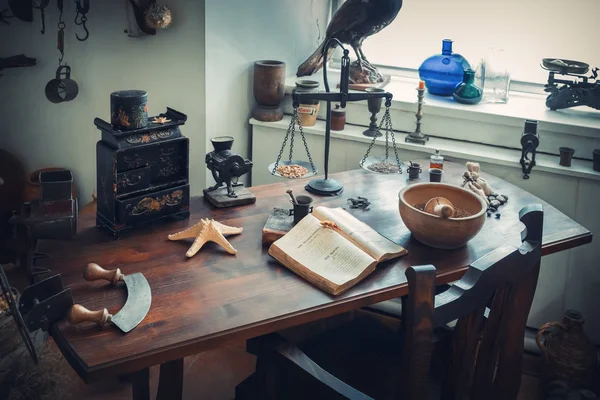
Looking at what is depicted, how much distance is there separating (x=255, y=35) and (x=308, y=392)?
1933 mm

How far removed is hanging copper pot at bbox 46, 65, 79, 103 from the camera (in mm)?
3184

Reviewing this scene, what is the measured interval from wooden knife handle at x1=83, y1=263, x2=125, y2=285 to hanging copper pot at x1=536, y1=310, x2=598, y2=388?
1809 millimetres

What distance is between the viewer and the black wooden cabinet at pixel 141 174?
6.50 ft

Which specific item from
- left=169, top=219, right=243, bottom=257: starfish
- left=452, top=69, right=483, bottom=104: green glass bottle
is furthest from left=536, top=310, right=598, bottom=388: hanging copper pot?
left=169, top=219, right=243, bottom=257: starfish

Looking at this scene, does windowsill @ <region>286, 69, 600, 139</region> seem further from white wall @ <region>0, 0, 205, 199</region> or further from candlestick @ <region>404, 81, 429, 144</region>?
white wall @ <region>0, 0, 205, 199</region>

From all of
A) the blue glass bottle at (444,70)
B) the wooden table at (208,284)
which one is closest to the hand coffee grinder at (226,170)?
the wooden table at (208,284)

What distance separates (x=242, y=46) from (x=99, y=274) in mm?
1691

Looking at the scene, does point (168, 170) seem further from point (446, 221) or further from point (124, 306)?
point (446, 221)

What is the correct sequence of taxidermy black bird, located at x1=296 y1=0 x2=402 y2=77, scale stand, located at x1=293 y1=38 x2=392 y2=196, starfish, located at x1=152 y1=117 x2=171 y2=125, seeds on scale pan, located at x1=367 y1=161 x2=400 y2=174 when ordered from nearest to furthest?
1. starfish, located at x1=152 y1=117 x2=171 y2=125
2. scale stand, located at x1=293 y1=38 x2=392 y2=196
3. seeds on scale pan, located at x1=367 y1=161 x2=400 y2=174
4. taxidermy black bird, located at x1=296 y1=0 x2=402 y2=77

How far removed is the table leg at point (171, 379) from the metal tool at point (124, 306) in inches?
8.2

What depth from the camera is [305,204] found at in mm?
2100

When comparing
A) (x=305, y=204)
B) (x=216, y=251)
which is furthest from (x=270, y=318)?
(x=305, y=204)

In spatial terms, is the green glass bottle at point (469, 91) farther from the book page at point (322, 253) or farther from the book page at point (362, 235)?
the book page at point (322, 253)

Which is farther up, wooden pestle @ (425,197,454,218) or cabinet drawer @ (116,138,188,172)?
cabinet drawer @ (116,138,188,172)
